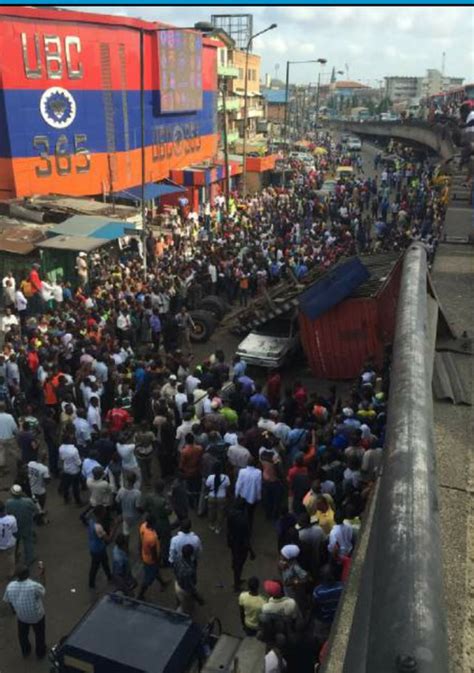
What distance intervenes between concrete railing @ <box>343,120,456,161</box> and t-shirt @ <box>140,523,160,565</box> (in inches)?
1325

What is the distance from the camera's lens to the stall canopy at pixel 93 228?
63.0ft

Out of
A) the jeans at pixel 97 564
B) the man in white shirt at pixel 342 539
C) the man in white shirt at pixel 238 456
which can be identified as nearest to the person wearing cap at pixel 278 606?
the man in white shirt at pixel 342 539

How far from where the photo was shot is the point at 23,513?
8086mm

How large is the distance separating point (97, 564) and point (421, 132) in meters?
50.6

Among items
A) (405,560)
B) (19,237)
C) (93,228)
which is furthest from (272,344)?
(405,560)

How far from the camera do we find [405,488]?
2877 mm

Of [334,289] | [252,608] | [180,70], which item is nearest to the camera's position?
[252,608]

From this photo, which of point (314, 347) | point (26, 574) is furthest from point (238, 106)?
point (26, 574)

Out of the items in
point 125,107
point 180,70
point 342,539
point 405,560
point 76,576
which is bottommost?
point 76,576

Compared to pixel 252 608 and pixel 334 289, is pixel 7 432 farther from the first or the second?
pixel 334 289

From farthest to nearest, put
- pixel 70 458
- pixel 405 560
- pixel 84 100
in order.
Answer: pixel 84 100, pixel 70 458, pixel 405 560

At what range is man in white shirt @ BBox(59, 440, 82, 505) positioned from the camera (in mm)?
9376

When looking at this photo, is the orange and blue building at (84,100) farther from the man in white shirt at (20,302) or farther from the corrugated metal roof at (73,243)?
the man in white shirt at (20,302)

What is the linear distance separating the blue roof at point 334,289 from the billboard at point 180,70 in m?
22.7
